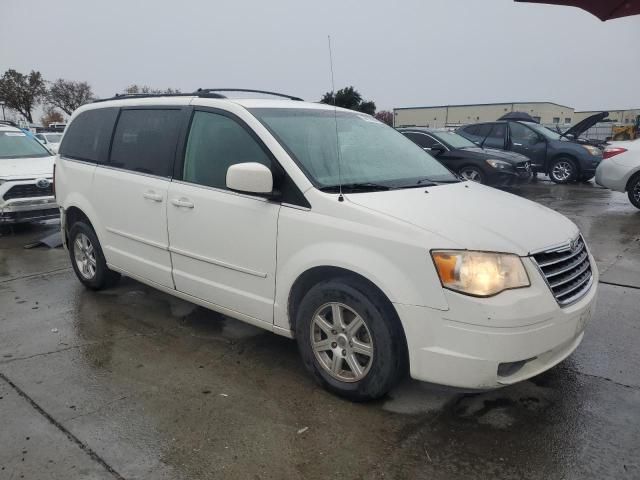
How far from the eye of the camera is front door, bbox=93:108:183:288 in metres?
3.95

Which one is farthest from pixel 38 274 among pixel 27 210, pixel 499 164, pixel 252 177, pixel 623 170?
pixel 623 170

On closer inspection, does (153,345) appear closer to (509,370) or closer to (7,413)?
(7,413)

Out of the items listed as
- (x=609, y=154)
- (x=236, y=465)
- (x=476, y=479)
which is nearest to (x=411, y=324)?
(x=476, y=479)

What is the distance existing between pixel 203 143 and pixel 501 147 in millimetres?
11143

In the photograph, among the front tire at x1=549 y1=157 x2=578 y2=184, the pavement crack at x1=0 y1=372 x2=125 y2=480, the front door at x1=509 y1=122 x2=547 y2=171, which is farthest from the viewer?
the front door at x1=509 y1=122 x2=547 y2=171

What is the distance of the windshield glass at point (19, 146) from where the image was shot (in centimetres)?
871

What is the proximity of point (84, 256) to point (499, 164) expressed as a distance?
819 centimetres

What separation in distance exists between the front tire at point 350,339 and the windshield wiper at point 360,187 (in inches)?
22.1

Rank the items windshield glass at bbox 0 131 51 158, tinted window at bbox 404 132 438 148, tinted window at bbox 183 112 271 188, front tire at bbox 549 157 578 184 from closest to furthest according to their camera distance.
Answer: tinted window at bbox 183 112 271 188 < windshield glass at bbox 0 131 51 158 < tinted window at bbox 404 132 438 148 < front tire at bbox 549 157 578 184

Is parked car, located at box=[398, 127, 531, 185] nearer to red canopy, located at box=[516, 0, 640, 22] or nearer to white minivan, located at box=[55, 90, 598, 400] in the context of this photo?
red canopy, located at box=[516, 0, 640, 22]

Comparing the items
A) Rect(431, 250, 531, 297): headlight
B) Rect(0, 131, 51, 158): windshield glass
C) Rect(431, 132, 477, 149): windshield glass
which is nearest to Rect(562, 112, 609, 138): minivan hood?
Rect(431, 132, 477, 149): windshield glass

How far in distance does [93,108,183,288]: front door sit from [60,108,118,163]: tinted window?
0.49 ft

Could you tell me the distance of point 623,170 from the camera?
29.5 ft

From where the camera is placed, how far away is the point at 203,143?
12.3 ft
